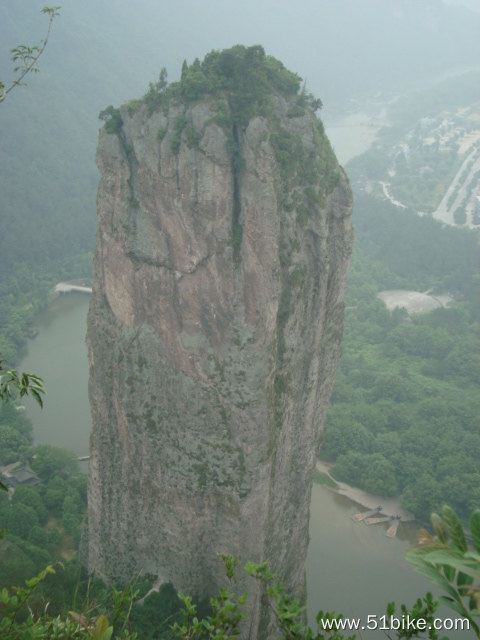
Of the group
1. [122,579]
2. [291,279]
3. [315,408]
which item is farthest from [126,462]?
[291,279]

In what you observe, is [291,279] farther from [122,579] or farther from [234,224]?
[122,579]

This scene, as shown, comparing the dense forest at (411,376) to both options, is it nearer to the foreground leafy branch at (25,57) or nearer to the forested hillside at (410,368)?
the forested hillside at (410,368)

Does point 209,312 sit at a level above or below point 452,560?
above

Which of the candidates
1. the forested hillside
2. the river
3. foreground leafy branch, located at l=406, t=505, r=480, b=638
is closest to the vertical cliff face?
the river

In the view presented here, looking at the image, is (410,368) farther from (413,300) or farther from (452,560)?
(452,560)

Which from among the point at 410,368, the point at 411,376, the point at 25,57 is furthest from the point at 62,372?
the point at 25,57

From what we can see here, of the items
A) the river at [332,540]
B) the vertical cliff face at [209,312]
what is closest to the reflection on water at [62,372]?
the river at [332,540]
